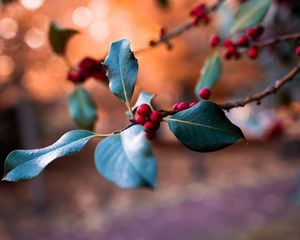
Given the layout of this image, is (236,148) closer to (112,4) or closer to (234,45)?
(112,4)

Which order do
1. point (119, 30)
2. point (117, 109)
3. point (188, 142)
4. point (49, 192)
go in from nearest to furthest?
point (188, 142) → point (119, 30) → point (49, 192) → point (117, 109)

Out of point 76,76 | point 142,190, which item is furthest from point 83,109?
point 142,190

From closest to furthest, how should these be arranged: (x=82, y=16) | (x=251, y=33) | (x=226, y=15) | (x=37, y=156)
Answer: (x=37, y=156) → (x=251, y=33) → (x=226, y=15) → (x=82, y=16)

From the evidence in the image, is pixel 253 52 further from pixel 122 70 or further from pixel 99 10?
pixel 99 10

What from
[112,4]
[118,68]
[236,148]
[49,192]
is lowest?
[236,148]

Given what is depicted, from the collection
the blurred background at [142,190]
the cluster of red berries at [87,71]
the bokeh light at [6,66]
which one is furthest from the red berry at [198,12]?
the bokeh light at [6,66]

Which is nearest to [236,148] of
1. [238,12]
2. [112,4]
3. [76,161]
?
[76,161]

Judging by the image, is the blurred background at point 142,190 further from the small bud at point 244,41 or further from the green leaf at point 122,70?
the green leaf at point 122,70
